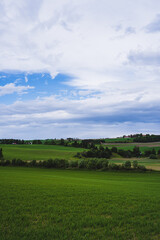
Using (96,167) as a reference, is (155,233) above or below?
above

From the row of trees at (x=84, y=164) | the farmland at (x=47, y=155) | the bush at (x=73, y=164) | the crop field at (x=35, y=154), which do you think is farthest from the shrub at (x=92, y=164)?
the crop field at (x=35, y=154)

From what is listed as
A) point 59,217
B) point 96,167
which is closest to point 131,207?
point 59,217

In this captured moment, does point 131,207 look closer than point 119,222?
No

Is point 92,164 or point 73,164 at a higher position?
point 92,164

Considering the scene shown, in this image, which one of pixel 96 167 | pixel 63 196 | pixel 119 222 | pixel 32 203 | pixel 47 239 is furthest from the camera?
pixel 96 167

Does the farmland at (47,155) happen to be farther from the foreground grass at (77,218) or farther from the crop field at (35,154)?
the foreground grass at (77,218)

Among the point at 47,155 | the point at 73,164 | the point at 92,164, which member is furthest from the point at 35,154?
the point at 92,164

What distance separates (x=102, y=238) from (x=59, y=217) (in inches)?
105

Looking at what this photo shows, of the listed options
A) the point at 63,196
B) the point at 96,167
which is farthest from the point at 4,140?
the point at 63,196

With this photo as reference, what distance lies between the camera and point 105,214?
10188 mm

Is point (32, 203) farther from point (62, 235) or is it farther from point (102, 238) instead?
point (102, 238)

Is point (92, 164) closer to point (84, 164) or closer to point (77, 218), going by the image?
point (84, 164)

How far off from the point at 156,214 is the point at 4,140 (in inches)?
7200

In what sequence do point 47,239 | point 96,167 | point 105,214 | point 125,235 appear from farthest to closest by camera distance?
point 96,167, point 105,214, point 125,235, point 47,239
